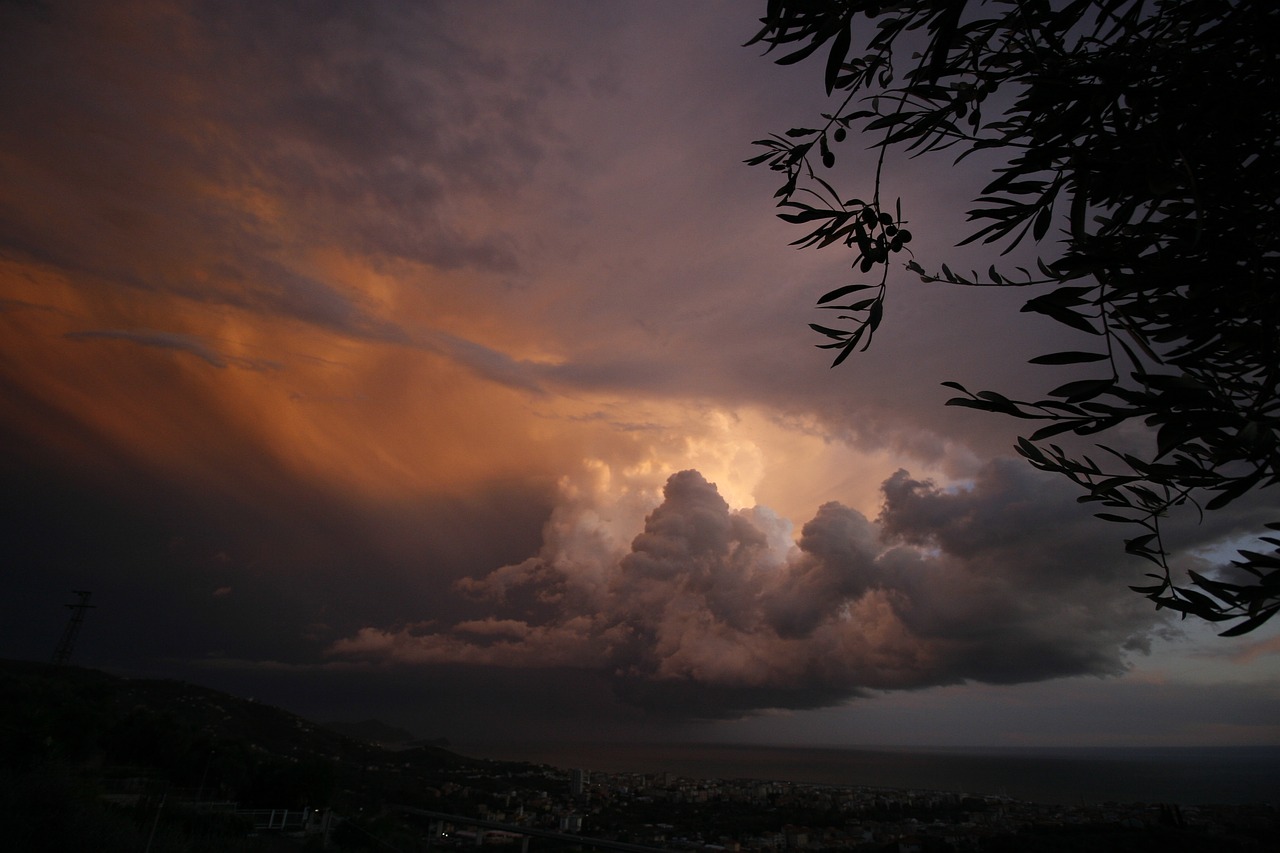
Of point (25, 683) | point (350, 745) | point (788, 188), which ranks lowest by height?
point (350, 745)

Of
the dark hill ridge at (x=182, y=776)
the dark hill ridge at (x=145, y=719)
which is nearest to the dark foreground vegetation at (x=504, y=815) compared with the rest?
the dark hill ridge at (x=182, y=776)

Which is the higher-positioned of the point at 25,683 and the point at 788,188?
the point at 788,188

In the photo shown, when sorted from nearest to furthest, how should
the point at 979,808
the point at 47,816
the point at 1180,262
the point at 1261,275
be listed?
the point at 1261,275, the point at 1180,262, the point at 47,816, the point at 979,808

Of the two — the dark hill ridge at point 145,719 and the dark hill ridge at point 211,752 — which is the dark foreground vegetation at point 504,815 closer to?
the dark hill ridge at point 211,752

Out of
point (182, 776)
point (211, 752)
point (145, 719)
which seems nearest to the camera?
point (182, 776)

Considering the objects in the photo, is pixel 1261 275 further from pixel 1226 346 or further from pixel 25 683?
pixel 25 683

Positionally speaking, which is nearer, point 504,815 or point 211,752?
point 504,815

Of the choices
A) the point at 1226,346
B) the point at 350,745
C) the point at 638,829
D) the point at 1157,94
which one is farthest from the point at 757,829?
the point at 350,745

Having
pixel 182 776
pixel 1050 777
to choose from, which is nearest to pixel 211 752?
pixel 182 776

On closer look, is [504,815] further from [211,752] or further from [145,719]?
[145,719]
